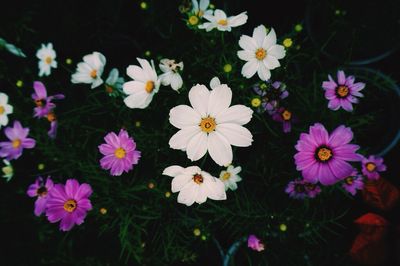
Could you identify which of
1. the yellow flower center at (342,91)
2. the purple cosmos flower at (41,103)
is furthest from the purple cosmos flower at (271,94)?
the purple cosmos flower at (41,103)

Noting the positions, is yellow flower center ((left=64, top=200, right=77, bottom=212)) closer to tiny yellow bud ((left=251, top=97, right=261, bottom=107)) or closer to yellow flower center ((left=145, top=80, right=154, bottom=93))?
yellow flower center ((left=145, top=80, right=154, bottom=93))

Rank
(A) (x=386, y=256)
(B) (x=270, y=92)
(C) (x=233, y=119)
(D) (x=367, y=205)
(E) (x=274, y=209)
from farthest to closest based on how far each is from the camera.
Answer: (D) (x=367, y=205) → (A) (x=386, y=256) → (E) (x=274, y=209) → (B) (x=270, y=92) → (C) (x=233, y=119)

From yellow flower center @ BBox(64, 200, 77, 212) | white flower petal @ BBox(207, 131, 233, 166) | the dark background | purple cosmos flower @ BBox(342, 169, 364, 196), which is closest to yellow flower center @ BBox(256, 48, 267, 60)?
white flower petal @ BBox(207, 131, 233, 166)

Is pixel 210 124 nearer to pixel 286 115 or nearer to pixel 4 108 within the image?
pixel 286 115

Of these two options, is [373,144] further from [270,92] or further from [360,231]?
[270,92]

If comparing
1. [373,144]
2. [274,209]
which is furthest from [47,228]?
[373,144]

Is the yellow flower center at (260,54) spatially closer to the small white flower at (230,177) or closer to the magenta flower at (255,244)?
the small white flower at (230,177)

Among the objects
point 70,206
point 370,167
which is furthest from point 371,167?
point 70,206
